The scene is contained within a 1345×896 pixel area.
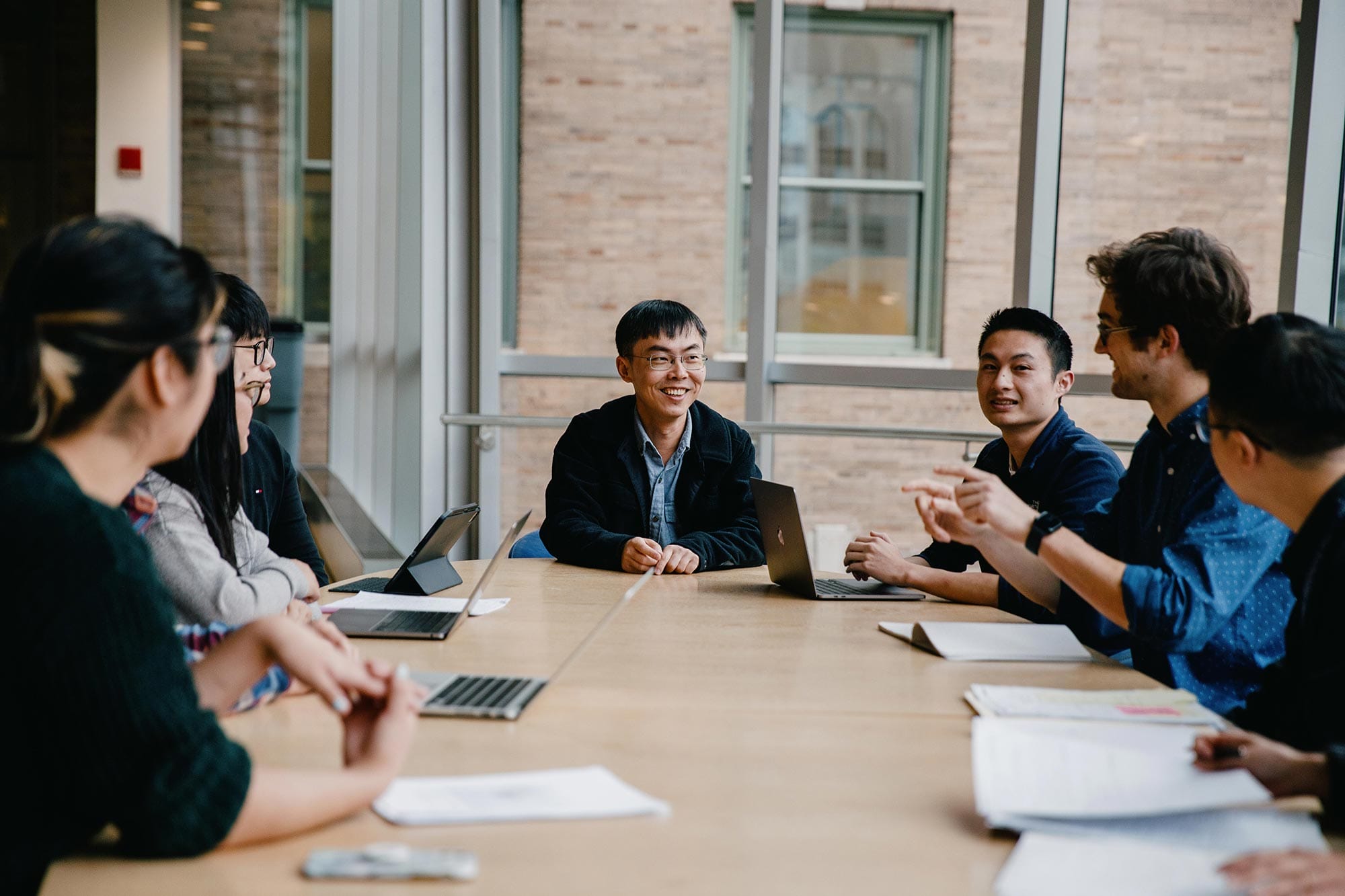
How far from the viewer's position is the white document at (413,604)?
2225 mm

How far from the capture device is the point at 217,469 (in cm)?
194

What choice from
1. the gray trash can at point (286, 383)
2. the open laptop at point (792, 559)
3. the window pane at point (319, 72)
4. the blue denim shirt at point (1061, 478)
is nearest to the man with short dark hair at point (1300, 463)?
the blue denim shirt at point (1061, 478)

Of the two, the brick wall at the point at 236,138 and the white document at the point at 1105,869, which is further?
the brick wall at the point at 236,138

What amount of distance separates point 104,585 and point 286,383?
4149 millimetres

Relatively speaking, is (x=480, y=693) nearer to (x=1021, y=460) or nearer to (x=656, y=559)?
(x=656, y=559)

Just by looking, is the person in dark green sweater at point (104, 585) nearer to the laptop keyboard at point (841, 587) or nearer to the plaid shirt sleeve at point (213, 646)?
the plaid shirt sleeve at point (213, 646)

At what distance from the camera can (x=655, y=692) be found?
1663 mm

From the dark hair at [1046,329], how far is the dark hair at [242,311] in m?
1.69

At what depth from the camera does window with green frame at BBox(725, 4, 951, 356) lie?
4.75m

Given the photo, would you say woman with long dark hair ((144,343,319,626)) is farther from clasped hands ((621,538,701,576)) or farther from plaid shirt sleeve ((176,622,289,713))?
clasped hands ((621,538,701,576))

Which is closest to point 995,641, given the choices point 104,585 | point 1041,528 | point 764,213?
point 1041,528

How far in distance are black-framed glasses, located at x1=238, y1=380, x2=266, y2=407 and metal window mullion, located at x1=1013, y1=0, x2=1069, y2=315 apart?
2849 millimetres

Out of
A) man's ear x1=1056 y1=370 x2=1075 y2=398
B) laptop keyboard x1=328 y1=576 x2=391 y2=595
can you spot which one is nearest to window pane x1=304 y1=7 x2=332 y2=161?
laptop keyboard x1=328 y1=576 x2=391 y2=595

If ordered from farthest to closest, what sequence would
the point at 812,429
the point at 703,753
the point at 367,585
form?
the point at 812,429 → the point at 367,585 → the point at 703,753
